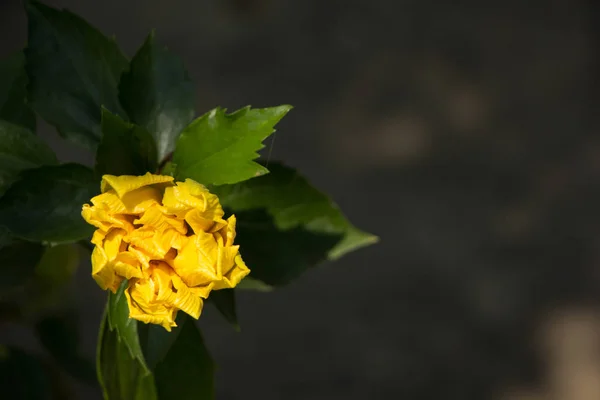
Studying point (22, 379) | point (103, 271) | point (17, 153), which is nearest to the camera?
point (103, 271)

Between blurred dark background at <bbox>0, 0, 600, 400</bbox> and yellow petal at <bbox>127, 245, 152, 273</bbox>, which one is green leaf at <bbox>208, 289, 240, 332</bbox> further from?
blurred dark background at <bbox>0, 0, 600, 400</bbox>

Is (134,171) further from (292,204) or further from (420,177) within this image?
(420,177)

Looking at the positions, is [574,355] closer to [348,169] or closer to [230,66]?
[348,169]

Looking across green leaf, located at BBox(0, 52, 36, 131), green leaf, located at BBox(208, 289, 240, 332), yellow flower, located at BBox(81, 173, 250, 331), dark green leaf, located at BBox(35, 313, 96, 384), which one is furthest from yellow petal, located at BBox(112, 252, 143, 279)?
dark green leaf, located at BBox(35, 313, 96, 384)

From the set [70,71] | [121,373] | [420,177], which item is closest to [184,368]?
[121,373]

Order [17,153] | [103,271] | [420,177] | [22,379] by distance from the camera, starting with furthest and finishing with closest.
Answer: [420,177] < [22,379] < [17,153] < [103,271]

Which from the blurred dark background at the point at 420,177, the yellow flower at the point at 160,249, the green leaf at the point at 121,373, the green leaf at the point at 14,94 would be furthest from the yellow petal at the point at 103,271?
the blurred dark background at the point at 420,177
